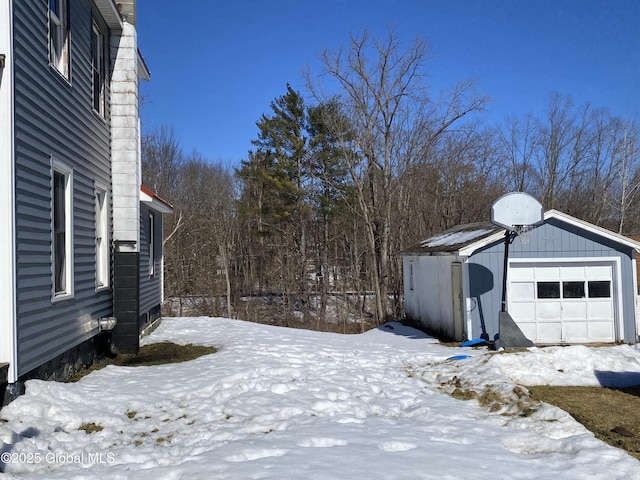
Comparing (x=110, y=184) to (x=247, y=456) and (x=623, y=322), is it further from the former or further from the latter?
(x=623, y=322)

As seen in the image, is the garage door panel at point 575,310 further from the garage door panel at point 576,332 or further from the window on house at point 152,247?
the window on house at point 152,247

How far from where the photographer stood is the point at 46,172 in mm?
6688

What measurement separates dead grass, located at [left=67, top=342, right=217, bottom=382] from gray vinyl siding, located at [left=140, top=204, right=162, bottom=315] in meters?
1.34

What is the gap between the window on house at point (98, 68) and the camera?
30.3ft

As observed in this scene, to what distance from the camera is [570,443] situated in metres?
5.03

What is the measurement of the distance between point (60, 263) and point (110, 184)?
9.82 feet

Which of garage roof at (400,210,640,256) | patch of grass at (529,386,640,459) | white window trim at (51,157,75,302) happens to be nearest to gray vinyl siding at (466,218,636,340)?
garage roof at (400,210,640,256)

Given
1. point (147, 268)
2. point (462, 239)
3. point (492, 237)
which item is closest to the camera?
point (147, 268)

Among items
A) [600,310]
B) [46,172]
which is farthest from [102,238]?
[600,310]

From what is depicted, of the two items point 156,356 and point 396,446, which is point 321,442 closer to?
point 396,446

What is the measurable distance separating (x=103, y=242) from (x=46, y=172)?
298 centimetres

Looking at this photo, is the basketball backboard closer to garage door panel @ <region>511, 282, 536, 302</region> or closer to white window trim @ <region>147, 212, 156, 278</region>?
garage door panel @ <region>511, 282, 536, 302</region>

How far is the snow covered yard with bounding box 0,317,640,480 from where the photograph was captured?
4387 mm

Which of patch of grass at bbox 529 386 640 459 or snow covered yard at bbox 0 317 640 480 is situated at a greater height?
snow covered yard at bbox 0 317 640 480
